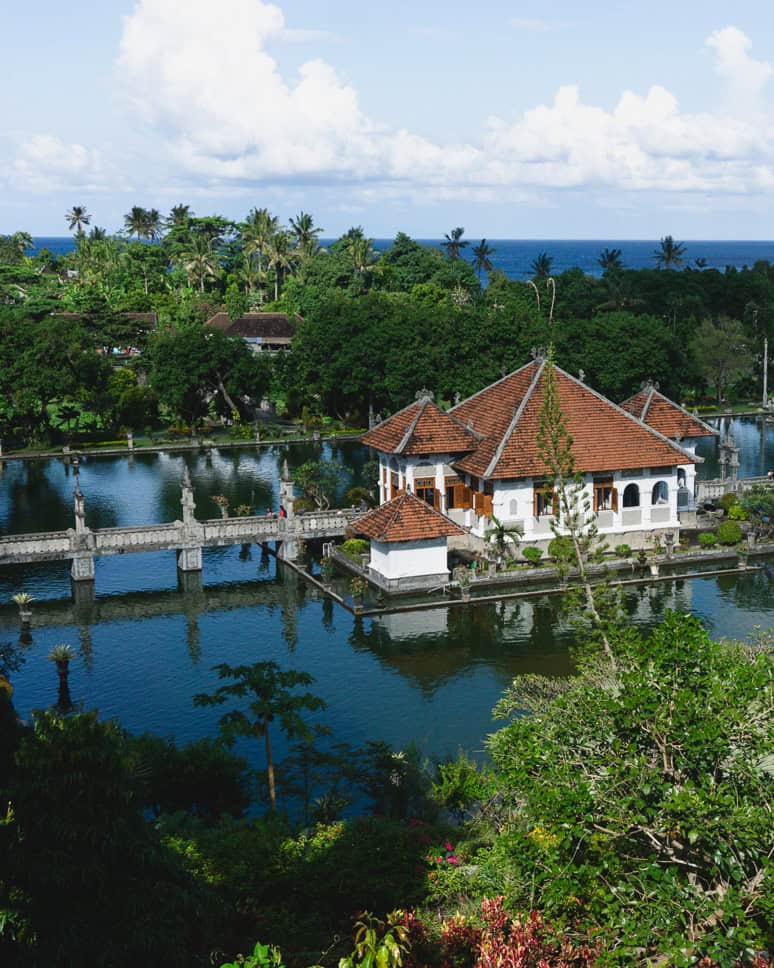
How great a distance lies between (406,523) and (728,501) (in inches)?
649

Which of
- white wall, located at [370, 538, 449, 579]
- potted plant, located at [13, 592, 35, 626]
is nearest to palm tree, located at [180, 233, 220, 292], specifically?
white wall, located at [370, 538, 449, 579]

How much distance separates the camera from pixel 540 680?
81.6 ft

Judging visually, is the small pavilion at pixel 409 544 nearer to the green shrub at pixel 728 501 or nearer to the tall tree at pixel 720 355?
the green shrub at pixel 728 501

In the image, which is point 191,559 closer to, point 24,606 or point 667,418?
point 24,606

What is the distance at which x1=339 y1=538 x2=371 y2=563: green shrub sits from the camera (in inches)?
1649

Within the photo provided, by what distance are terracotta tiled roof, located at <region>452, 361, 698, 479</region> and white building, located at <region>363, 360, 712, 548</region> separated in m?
0.04

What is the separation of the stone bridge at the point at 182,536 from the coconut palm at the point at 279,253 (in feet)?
249

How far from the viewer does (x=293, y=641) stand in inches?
1366

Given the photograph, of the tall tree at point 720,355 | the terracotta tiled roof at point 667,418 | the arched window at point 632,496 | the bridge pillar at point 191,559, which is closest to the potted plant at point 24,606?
the bridge pillar at point 191,559

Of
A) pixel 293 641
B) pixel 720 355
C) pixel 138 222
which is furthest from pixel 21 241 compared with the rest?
pixel 293 641

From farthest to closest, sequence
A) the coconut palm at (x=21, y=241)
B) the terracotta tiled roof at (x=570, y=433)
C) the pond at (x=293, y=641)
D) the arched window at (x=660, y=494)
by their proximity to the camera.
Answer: the coconut palm at (x=21, y=241)
the arched window at (x=660, y=494)
the terracotta tiled roof at (x=570, y=433)
the pond at (x=293, y=641)

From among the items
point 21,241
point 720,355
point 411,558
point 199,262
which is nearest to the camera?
point 411,558

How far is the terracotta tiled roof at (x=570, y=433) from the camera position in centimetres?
4175

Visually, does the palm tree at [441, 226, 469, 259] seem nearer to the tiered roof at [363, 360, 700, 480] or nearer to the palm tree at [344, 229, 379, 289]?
the palm tree at [344, 229, 379, 289]
